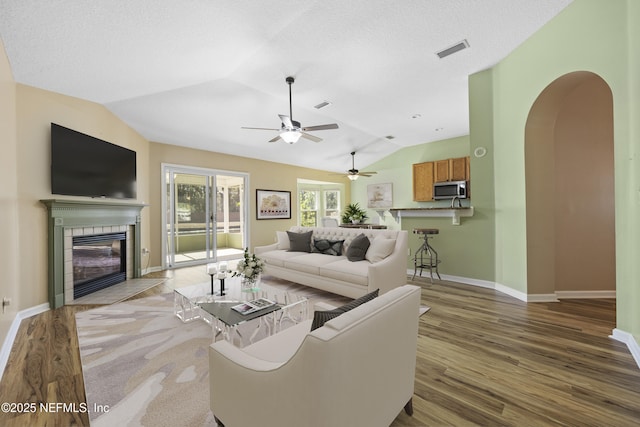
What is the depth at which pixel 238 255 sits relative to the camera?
6.80m

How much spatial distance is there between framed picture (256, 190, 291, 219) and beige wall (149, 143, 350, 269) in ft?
0.40

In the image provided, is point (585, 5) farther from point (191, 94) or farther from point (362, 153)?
point (362, 153)

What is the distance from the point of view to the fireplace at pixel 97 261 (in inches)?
142

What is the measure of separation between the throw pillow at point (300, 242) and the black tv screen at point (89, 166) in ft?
9.59

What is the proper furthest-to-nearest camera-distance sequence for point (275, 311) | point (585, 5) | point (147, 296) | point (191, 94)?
point (191, 94)
point (147, 296)
point (585, 5)
point (275, 311)

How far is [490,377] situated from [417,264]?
9.70 ft

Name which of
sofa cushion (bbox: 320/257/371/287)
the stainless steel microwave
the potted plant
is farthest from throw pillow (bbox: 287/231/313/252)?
the potted plant

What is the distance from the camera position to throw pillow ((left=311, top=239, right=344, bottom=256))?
409cm

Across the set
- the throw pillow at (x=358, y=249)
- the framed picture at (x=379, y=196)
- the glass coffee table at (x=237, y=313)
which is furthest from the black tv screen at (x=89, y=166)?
the framed picture at (x=379, y=196)

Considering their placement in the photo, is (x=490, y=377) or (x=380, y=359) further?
(x=490, y=377)

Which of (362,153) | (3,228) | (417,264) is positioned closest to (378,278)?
(417,264)

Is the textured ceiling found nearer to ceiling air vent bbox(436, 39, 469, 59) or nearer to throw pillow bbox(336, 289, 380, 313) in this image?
ceiling air vent bbox(436, 39, 469, 59)

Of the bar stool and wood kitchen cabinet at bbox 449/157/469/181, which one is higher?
wood kitchen cabinet at bbox 449/157/469/181

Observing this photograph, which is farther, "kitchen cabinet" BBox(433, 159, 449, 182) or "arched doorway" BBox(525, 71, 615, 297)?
"kitchen cabinet" BBox(433, 159, 449, 182)
